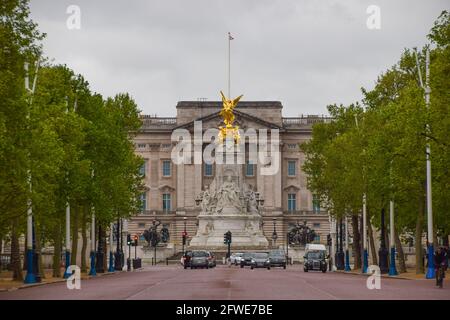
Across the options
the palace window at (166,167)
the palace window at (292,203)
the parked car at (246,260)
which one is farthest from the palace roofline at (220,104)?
the parked car at (246,260)

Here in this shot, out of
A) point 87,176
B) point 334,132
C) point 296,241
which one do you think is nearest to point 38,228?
point 87,176

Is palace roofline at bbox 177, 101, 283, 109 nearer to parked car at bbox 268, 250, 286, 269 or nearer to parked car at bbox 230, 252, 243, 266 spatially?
parked car at bbox 230, 252, 243, 266

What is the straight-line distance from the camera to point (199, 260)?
96062mm

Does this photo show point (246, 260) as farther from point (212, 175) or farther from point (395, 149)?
point (212, 175)

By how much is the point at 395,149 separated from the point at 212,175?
127m

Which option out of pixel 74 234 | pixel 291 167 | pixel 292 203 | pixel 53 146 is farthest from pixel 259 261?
pixel 291 167

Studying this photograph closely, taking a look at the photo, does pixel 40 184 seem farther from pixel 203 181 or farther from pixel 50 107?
pixel 203 181

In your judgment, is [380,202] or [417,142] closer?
[417,142]

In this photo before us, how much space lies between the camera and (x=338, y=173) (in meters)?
89.7

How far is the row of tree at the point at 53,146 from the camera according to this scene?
47531mm

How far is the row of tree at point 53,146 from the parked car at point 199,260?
309 inches

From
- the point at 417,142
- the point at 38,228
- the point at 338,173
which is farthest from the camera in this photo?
the point at 338,173

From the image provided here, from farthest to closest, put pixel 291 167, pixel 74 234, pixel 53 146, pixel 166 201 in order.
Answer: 1. pixel 166 201
2. pixel 291 167
3. pixel 74 234
4. pixel 53 146

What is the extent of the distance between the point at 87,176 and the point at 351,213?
90.0ft
